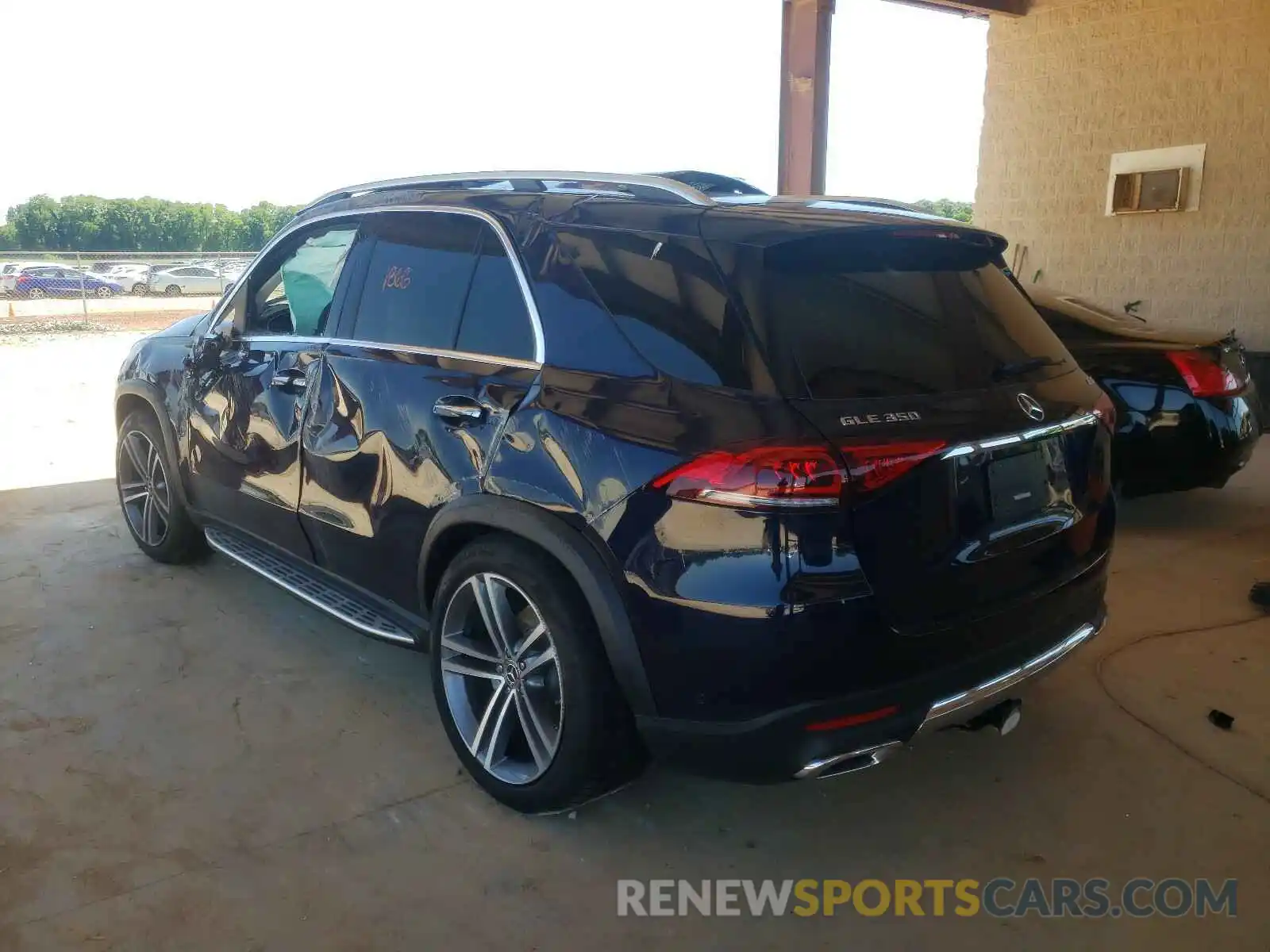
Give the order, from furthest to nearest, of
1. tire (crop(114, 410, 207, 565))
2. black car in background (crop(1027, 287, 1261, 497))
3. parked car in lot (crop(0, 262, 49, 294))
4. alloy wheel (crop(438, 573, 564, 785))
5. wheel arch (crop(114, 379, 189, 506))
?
parked car in lot (crop(0, 262, 49, 294)) < black car in background (crop(1027, 287, 1261, 497)) < tire (crop(114, 410, 207, 565)) < wheel arch (crop(114, 379, 189, 506)) < alloy wheel (crop(438, 573, 564, 785))

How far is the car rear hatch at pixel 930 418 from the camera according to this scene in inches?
87.1

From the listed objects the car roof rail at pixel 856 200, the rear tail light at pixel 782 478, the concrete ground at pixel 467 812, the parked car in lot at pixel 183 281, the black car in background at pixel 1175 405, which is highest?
the car roof rail at pixel 856 200

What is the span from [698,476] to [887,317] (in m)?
0.70

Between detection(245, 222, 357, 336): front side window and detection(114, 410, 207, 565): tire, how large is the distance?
0.94 m

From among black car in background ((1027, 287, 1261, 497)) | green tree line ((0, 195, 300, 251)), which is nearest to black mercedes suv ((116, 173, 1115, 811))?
black car in background ((1027, 287, 1261, 497))

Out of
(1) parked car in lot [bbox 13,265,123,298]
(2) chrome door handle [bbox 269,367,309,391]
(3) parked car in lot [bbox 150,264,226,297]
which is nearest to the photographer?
(2) chrome door handle [bbox 269,367,309,391]

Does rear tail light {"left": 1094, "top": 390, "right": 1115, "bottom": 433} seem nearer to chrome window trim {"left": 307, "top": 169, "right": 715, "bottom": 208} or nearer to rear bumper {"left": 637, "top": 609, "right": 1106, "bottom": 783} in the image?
rear bumper {"left": 637, "top": 609, "right": 1106, "bottom": 783}

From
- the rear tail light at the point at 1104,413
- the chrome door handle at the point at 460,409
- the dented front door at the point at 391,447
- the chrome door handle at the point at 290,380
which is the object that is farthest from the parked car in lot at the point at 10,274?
the rear tail light at the point at 1104,413

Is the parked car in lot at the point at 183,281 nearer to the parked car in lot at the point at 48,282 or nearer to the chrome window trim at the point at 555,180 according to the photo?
the parked car in lot at the point at 48,282

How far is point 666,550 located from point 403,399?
116 cm

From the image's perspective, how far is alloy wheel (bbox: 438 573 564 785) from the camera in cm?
268

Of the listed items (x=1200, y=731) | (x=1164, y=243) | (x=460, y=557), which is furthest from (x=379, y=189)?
(x=1164, y=243)

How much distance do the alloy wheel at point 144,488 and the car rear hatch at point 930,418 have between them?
11.1 feet

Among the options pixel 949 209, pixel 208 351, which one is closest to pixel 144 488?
pixel 208 351
